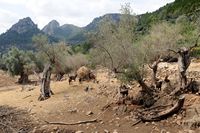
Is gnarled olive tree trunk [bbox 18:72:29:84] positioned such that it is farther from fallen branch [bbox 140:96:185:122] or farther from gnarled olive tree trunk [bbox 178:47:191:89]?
fallen branch [bbox 140:96:185:122]

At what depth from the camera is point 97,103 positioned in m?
18.8

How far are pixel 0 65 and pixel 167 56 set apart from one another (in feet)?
110

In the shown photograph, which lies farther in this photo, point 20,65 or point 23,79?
point 20,65

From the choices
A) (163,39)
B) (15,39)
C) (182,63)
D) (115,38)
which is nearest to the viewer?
(182,63)

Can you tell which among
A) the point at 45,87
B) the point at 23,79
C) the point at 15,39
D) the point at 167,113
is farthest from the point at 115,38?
the point at 15,39

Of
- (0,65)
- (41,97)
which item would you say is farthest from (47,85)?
(0,65)

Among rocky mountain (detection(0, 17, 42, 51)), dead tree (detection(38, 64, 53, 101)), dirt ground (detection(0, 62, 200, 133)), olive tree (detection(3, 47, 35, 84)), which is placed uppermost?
rocky mountain (detection(0, 17, 42, 51))

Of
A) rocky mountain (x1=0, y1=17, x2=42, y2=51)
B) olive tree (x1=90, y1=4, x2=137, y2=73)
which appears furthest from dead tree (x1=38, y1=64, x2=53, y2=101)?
rocky mountain (x1=0, y1=17, x2=42, y2=51)

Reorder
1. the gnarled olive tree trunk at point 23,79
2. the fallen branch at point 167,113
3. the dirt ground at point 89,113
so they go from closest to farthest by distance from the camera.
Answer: the dirt ground at point 89,113 < the fallen branch at point 167,113 < the gnarled olive tree trunk at point 23,79

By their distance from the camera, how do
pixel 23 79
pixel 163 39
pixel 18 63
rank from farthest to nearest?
1. pixel 18 63
2. pixel 23 79
3. pixel 163 39

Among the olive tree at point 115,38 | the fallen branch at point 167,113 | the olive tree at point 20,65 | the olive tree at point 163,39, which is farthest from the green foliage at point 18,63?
the fallen branch at point 167,113

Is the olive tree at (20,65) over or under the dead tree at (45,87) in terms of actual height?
over

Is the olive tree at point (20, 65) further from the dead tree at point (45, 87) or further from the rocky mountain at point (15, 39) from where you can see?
the rocky mountain at point (15, 39)

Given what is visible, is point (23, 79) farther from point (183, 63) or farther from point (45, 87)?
point (183, 63)
